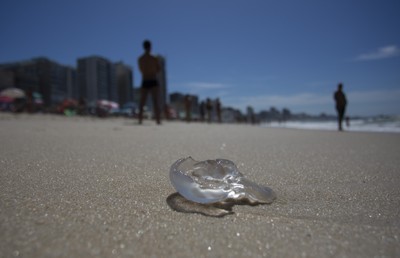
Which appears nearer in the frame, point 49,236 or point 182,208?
point 49,236

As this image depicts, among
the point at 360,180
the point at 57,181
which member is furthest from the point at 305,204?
the point at 57,181

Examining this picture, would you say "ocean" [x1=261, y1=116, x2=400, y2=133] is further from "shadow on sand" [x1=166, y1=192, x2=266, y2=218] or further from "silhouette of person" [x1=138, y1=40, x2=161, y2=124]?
"shadow on sand" [x1=166, y1=192, x2=266, y2=218]

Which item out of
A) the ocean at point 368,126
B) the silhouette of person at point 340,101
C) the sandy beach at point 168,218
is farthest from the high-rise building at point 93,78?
the sandy beach at point 168,218

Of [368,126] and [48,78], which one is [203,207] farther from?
[48,78]

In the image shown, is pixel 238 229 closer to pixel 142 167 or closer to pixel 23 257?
pixel 23 257

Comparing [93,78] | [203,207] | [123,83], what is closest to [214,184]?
[203,207]

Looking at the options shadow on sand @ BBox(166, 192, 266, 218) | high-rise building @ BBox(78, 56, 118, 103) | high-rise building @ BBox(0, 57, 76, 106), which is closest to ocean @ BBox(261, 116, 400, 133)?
shadow on sand @ BBox(166, 192, 266, 218)
